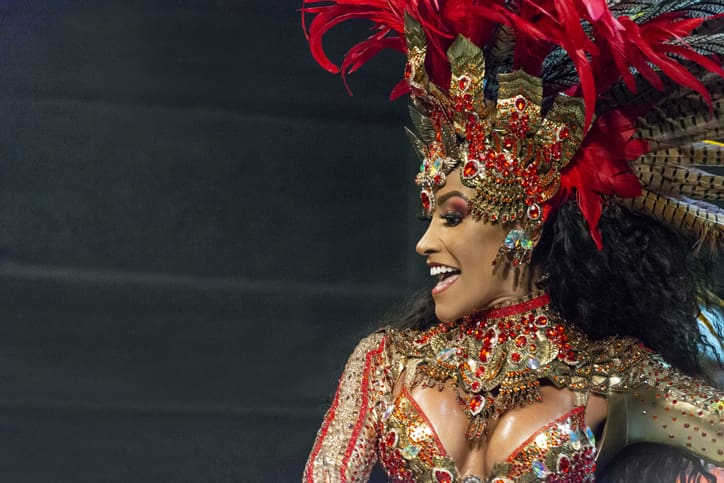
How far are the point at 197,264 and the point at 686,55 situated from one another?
1.55 m

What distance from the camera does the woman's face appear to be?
2084 millimetres

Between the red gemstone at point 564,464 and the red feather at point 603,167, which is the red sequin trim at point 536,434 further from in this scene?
the red feather at point 603,167

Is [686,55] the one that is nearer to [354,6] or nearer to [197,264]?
[354,6]

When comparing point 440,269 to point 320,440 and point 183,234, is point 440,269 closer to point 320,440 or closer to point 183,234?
point 320,440

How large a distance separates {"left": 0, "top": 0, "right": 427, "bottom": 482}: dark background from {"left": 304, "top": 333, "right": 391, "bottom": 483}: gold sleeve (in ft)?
2.45

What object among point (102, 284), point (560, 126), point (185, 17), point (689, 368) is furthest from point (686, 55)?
point (102, 284)

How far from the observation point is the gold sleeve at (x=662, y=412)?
2.07 m

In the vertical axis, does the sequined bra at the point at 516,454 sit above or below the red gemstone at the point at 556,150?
below

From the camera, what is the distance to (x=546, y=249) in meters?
2.21

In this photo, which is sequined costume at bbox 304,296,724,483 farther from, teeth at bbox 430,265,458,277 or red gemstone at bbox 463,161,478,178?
red gemstone at bbox 463,161,478,178

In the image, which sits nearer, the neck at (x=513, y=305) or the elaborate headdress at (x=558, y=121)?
the elaborate headdress at (x=558, y=121)

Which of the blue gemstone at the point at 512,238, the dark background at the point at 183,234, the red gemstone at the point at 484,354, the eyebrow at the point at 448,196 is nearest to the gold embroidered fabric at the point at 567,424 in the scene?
the red gemstone at the point at 484,354

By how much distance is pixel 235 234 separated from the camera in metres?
3.06

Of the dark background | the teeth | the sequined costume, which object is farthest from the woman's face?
the dark background
